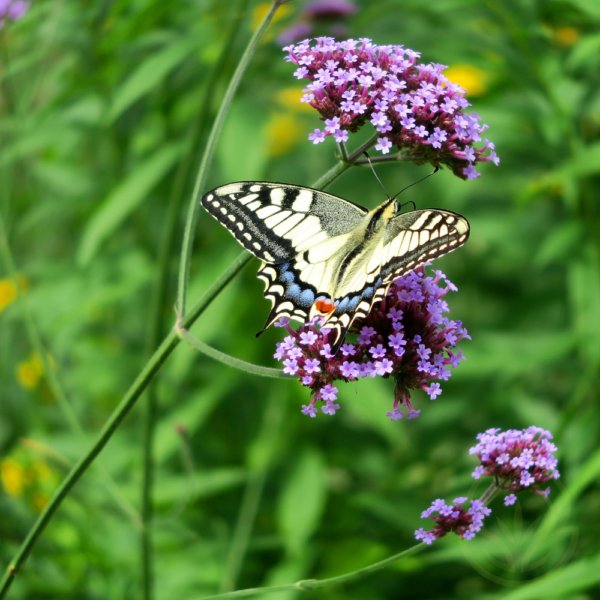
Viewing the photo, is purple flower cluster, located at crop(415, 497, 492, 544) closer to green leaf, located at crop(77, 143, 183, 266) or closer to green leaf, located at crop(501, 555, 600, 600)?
green leaf, located at crop(501, 555, 600, 600)

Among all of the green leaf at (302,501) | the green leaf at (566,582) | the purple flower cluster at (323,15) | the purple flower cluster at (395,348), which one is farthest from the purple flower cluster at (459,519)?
the purple flower cluster at (323,15)

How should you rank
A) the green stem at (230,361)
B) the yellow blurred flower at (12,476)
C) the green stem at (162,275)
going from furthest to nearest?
the yellow blurred flower at (12,476) → the green stem at (162,275) → the green stem at (230,361)

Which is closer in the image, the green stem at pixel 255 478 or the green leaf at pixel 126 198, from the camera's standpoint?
the green leaf at pixel 126 198

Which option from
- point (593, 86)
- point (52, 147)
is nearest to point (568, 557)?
point (593, 86)

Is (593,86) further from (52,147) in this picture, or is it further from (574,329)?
(52,147)

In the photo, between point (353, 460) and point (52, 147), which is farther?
point (52, 147)

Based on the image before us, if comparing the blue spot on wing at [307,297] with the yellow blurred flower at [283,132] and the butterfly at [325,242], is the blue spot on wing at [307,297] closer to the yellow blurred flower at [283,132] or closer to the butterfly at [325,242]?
the butterfly at [325,242]
